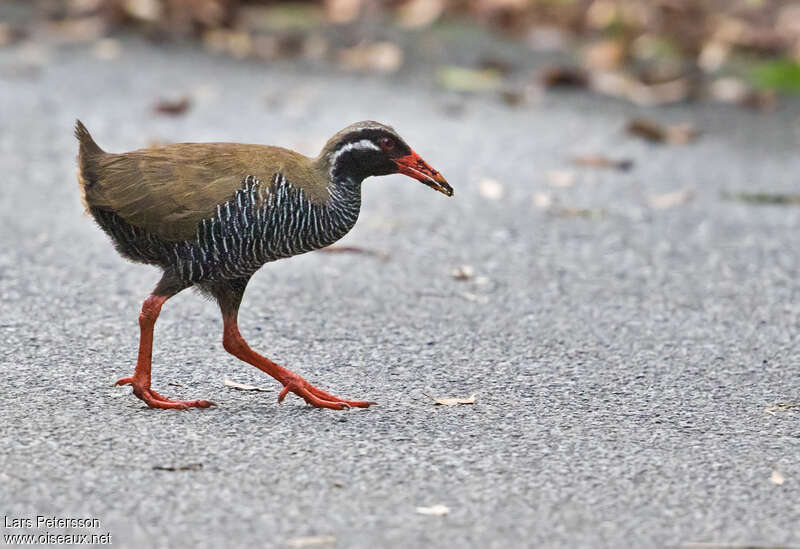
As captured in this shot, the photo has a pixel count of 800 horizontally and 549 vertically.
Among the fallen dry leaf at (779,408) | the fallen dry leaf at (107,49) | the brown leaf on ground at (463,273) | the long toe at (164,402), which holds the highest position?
the fallen dry leaf at (107,49)

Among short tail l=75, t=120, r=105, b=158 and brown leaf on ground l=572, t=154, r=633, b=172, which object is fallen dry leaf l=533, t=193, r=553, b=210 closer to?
brown leaf on ground l=572, t=154, r=633, b=172

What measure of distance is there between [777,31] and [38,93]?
690 centimetres

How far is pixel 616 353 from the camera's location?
5.72 metres

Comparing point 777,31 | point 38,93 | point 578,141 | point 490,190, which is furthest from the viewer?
point 777,31

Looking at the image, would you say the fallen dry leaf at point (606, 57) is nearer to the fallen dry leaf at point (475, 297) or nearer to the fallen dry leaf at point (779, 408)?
the fallen dry leaf at point (475, 297)

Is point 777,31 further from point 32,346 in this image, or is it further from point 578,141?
point 32,346

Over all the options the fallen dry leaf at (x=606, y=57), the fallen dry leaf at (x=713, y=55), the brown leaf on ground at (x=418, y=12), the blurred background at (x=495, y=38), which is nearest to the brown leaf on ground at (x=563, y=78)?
the blurred background at (x=495, y=38)

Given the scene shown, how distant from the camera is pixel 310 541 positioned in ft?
12.1

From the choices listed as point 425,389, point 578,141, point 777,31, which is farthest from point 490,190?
point 777,31

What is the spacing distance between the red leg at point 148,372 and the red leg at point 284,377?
271mm

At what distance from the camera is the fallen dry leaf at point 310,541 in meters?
3.67

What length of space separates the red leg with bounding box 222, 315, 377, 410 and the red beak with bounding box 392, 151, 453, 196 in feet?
2.90

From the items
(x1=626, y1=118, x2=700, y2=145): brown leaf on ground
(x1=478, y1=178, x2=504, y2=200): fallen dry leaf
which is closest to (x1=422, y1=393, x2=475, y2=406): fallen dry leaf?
(x1=478, y1=178, x2=504, y2=200): fallen dry leaf

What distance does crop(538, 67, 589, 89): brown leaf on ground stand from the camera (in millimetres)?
11156
